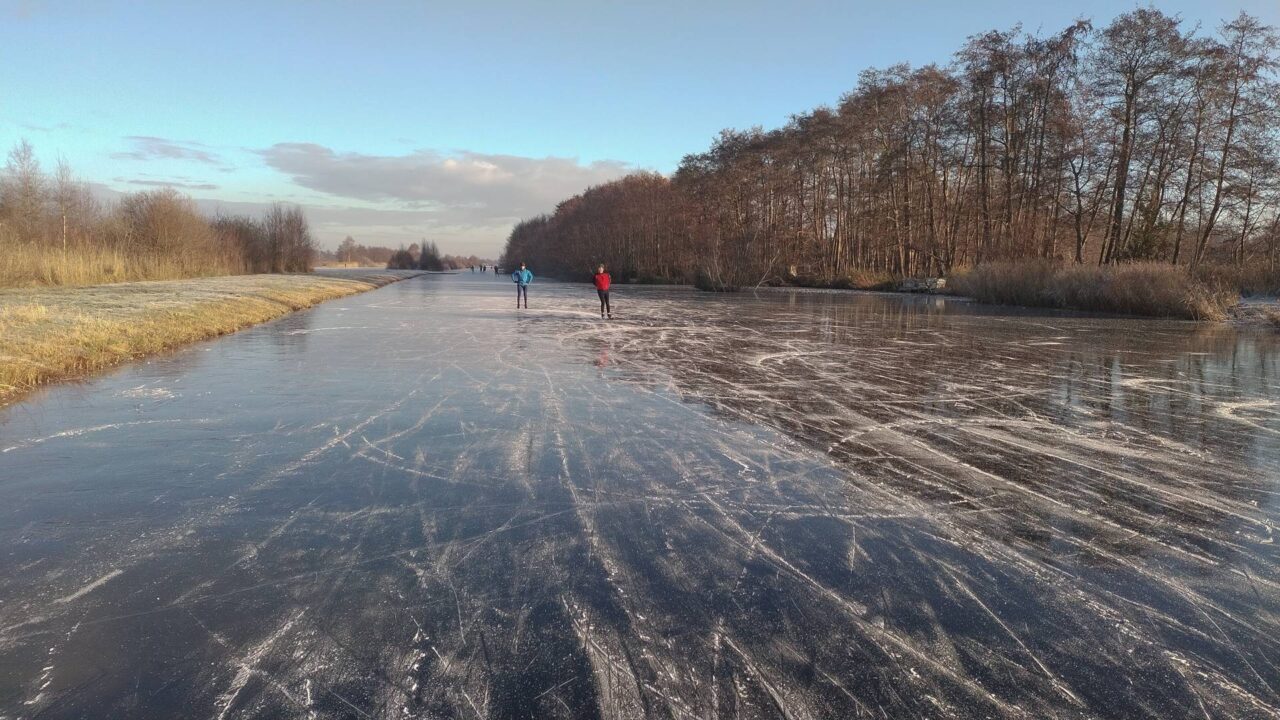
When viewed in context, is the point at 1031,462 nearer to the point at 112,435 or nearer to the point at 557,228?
the point at 112,435

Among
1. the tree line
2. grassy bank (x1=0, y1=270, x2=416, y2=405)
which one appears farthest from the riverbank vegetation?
the tree line

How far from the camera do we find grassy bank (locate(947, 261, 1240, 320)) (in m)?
21.0

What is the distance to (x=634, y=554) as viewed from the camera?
3791 mm

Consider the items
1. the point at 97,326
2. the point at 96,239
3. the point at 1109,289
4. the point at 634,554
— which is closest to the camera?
the point at 634,554

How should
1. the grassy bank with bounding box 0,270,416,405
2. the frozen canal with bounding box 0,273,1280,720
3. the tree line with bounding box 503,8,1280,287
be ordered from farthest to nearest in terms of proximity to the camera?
the tree line with bounding box 503,8,1280,287, the grassy bank with bounding box 0,270,416,405, the frozen canal with bounding box 0,273,1280,720

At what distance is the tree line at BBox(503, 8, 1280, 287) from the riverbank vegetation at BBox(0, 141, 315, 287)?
99.7 feet

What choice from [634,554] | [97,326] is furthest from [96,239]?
[634,554]

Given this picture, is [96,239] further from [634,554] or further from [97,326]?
[634,554]

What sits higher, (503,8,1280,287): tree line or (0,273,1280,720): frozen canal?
(503,8,1280,287): tree line

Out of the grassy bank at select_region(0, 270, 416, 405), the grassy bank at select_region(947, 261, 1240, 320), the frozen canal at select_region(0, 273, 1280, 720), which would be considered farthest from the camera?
the grassy bank at select_region(947, 261, 1240, 320)

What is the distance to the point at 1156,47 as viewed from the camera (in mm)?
28703

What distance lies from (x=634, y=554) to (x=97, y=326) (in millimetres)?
12328

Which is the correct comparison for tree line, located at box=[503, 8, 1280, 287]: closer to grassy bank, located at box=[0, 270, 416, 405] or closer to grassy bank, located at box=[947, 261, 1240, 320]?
grassy bank, located at box=[947, 261, 1240, 320]

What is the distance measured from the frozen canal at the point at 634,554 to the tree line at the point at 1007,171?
26.7 metres
